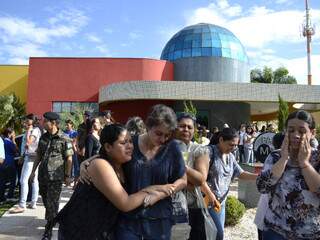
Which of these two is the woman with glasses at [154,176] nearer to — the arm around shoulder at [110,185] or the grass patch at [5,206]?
the arm around shoulder at [110,185]

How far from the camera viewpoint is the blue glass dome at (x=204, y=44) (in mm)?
30172

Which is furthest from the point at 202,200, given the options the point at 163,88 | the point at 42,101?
the point at 42,101

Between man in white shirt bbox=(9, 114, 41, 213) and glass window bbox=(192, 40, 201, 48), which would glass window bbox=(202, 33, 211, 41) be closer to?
glass window bbox=(192, 40, 201, 48)

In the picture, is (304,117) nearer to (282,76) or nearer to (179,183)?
(179,183)

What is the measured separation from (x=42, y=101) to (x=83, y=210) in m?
25.4

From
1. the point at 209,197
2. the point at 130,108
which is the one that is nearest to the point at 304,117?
the point at 209,197

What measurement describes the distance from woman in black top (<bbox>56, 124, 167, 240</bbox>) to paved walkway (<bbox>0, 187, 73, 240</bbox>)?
11.9 feet

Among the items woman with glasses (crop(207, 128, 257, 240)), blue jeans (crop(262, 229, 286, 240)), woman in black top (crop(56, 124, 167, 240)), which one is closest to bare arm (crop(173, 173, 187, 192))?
woman in black top (crop(56, 124, 167, 240))

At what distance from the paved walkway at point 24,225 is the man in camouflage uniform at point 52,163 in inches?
30.1

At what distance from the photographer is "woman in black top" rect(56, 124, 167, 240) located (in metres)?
2.48

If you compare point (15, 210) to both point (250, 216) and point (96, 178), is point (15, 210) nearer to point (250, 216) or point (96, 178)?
point (250, 216)

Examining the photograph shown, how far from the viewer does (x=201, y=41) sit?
30609 mm

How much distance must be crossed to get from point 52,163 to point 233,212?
10.8 feet

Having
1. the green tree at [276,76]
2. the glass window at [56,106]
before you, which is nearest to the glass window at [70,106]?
the glass window at [56,106]
